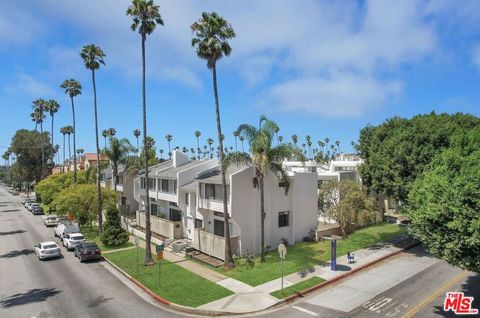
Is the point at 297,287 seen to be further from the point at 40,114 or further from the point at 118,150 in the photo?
the point at 40,114

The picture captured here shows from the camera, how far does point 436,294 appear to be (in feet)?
64.3

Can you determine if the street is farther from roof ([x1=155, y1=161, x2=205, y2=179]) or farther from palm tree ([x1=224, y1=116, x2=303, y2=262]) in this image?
roof ([x1=155, y1=161, x2=205, y2=179])

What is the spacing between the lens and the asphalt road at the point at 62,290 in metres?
18.7

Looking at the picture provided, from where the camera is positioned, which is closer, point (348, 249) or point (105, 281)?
point (105, 281)

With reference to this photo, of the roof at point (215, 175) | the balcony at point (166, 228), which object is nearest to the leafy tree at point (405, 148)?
the roof at point (215, 175)

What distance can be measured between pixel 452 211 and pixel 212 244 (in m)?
18.4

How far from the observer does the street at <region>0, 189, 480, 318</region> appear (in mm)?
18172

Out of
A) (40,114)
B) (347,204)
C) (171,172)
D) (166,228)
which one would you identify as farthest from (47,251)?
(40,114)

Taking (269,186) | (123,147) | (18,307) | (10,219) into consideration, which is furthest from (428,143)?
(10,219)

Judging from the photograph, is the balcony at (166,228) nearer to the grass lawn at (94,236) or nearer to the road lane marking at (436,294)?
the grass lawn at (94,236)

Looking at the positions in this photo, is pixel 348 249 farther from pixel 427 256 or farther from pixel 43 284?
pixel 43 284

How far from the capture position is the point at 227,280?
2292 centimetres

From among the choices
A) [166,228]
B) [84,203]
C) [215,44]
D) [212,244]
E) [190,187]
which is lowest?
[212,244]

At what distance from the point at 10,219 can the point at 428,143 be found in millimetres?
60394
